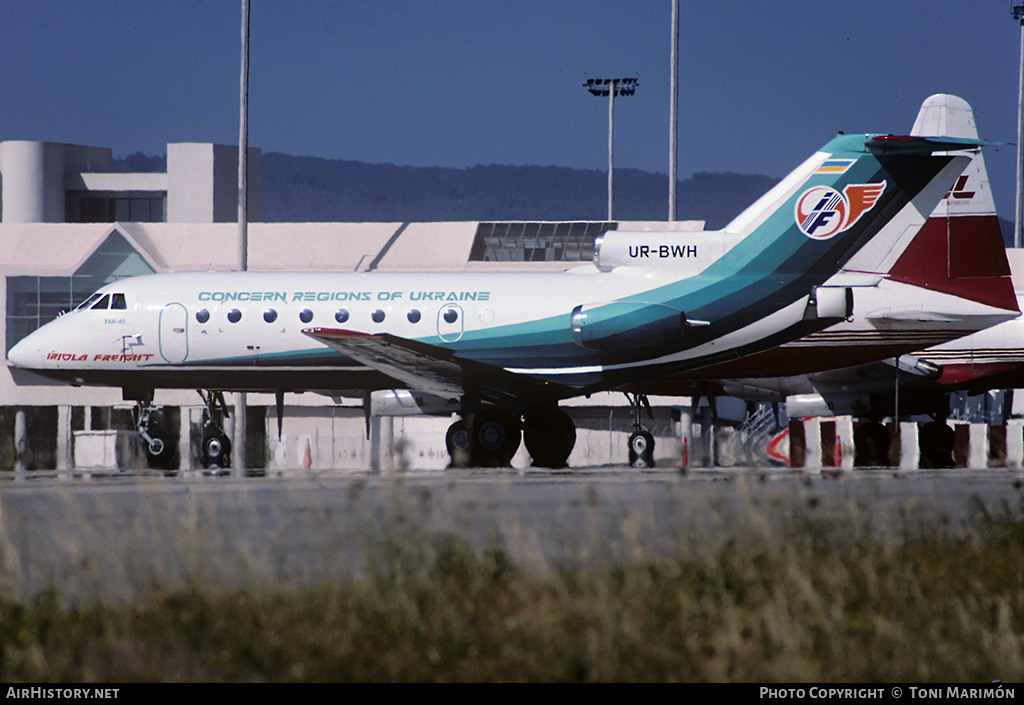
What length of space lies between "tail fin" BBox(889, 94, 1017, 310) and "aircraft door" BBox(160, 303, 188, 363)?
47.2ft

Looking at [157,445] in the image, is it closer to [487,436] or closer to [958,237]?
[487,436]

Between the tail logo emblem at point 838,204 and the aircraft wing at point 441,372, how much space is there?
5.57 meters

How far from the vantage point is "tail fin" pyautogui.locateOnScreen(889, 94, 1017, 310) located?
74.5ft

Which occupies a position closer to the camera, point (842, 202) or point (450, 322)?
point (842, 202)

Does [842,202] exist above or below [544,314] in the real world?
above

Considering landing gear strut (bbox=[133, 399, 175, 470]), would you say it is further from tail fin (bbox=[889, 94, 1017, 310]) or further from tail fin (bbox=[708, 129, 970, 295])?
tail fin (bbox=[889, 94, 1017, 310])

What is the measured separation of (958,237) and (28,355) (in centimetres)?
1942

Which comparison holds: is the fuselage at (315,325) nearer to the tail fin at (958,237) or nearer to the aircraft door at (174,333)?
the aircraft door at (174,333)

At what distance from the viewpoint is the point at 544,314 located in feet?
65.7

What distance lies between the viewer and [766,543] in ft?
25.4

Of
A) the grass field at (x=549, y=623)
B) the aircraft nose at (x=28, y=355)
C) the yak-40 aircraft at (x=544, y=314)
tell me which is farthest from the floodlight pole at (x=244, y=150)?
the grass field at (x=549, y=623)

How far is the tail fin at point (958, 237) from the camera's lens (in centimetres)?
2272

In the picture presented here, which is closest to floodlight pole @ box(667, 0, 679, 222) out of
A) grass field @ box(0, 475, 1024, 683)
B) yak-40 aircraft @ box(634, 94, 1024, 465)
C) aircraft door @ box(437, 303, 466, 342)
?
yak-40 aircraft @ box(634, 94, 1024, 465)

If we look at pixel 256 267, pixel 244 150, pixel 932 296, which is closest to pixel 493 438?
pixel 932 296
